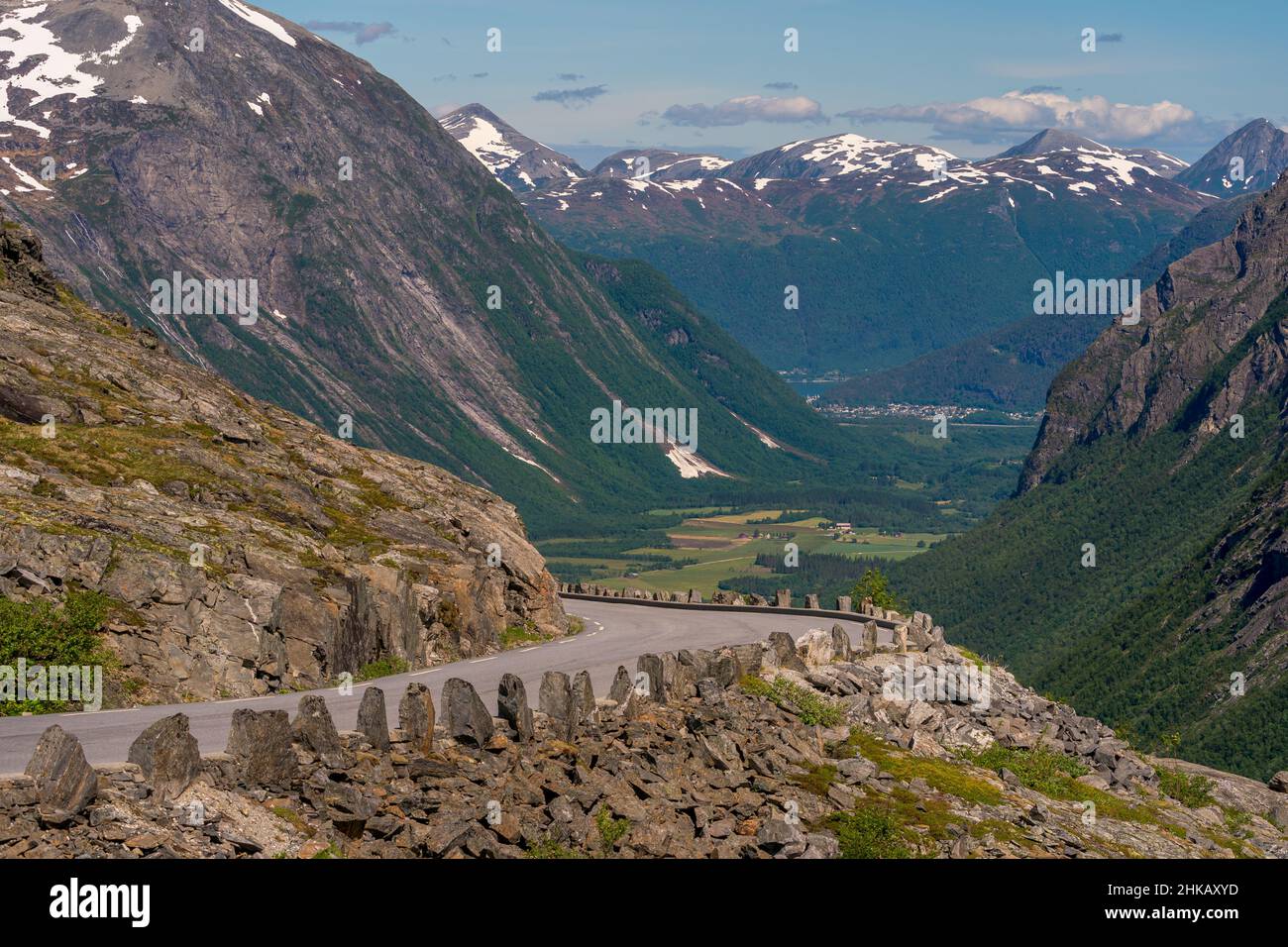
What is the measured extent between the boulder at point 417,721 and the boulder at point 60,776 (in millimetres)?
10087

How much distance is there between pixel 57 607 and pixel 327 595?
1142 centimetres

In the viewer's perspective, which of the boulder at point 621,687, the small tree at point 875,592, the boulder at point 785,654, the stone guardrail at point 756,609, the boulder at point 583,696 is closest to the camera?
the boulder at point 583,696

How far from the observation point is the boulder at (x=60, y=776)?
33.4 meters

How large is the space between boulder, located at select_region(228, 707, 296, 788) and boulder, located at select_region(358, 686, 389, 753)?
349cm

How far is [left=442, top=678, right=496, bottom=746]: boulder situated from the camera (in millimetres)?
44094

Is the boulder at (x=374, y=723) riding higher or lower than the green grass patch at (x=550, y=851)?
higher

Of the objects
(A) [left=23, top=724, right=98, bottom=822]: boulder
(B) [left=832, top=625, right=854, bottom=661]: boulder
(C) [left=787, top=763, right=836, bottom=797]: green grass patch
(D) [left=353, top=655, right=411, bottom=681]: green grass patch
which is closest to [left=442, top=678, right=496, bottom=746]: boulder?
(C) [left=787, top=763, right=836, bottom=797]: green grass patch

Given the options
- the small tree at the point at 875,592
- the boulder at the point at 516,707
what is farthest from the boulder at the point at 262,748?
the small tree at the point at 875,592

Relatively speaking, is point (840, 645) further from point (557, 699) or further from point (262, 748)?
point (262, 748)

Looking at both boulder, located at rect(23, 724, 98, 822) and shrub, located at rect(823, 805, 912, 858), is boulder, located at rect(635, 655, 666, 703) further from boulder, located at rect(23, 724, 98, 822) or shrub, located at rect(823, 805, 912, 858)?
boulder, located at rect(23, 724, 98, 822)

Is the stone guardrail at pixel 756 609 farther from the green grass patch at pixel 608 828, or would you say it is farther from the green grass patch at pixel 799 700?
the green grass patch at pixel 608 828

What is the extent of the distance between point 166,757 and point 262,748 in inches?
102

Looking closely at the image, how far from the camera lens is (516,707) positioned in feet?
151
